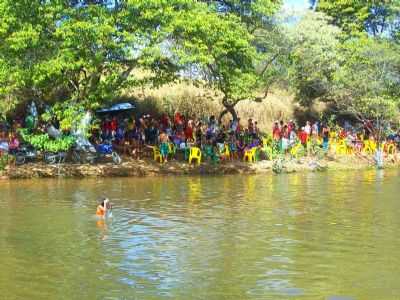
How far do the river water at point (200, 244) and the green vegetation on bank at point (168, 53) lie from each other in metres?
4.20

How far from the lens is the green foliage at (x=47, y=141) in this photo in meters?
21.6

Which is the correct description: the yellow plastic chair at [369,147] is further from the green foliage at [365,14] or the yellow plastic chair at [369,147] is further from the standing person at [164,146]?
the standing person at [164,146]

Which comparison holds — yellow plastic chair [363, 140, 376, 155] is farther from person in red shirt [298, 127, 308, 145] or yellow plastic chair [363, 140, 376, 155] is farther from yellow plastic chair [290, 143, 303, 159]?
yellow plastic chair [290, 143, 303, 159]

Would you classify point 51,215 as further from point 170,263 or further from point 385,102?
point 385,102

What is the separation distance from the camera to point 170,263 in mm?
9820

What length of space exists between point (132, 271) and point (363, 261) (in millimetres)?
3403

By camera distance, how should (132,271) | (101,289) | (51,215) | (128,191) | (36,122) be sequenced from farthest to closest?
(36,122) < (128,191) < (51,215) < (132,271) < (101,289)

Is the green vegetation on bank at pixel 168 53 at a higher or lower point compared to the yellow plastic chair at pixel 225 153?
higher

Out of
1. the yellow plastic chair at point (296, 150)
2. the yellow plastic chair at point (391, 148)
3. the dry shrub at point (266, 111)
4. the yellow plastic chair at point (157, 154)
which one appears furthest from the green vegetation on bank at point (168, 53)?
the dry shrub at point (266, 111)

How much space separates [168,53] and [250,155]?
6.50 m

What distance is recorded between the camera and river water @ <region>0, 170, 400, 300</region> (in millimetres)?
8531

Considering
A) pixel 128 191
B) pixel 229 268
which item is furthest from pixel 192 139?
pixel 229 268

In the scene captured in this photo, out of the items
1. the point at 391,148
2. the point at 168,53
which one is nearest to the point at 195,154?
the point at 168,53

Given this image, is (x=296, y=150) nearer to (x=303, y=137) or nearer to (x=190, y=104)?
(x=303, y=137)
